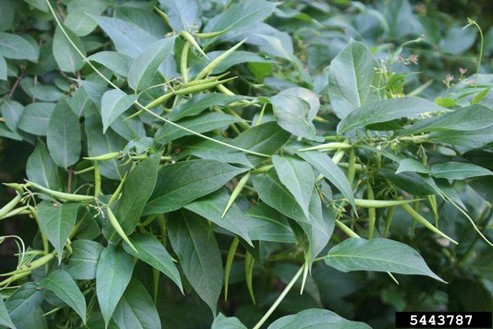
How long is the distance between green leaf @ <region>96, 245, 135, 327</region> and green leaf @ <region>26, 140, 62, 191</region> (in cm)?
15

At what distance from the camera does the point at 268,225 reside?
2.14ft

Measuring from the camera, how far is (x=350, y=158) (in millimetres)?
701

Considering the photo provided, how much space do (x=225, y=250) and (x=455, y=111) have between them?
0.46 m

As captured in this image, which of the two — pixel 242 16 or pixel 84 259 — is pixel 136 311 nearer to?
pixel 84 259

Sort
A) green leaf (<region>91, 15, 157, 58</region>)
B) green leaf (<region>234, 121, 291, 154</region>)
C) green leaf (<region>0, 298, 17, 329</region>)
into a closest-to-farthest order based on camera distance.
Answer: green leaf (<region>0, 298, 17, 329</region>) → green leaf (<region>234, 121, 291, 154</region>) → green leaf (<region>91, 15, 157, 58</region>)

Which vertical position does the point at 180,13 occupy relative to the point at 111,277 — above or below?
above

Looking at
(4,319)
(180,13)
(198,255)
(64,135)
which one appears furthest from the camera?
(180,13)

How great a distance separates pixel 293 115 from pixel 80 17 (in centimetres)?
42

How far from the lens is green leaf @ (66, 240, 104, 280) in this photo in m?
0.63

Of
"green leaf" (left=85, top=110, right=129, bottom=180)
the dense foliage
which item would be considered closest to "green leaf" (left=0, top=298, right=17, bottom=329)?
the dense foliage

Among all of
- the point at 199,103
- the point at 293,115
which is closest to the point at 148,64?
the point at 199,103

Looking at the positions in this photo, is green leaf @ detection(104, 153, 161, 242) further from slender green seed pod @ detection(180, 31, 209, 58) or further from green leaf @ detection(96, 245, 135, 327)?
slender green seed pod @ detection(180, 31, 209, 58)

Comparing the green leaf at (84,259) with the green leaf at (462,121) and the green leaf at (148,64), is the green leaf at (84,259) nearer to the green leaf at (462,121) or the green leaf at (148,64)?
the green leaf at (148,64)

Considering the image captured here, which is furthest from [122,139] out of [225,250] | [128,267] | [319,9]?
[319,9]
